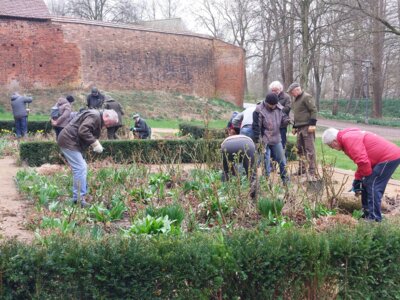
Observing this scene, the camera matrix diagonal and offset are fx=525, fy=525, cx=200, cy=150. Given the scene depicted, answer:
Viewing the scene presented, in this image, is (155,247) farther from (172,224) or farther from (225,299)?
(172,224)

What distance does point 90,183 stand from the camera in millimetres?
7719

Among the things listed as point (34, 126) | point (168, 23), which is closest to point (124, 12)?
point (168, 23)

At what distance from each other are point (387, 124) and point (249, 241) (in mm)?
26427

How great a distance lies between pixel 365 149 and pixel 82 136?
3463 millimetres

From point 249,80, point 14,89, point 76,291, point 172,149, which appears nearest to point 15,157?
point 172,149

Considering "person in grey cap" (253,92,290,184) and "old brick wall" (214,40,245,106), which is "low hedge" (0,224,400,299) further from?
"old brick wall" (214,40,245,106)

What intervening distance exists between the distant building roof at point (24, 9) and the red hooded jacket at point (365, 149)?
72.5 ft

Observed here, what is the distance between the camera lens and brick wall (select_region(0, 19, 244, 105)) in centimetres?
2464

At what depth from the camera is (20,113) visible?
591 inches

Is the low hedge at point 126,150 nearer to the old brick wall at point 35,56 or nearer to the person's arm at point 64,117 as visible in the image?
the person's arm at point 64,117

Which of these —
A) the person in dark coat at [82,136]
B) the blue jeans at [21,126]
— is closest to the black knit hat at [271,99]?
the person in dark coat at [82,136]

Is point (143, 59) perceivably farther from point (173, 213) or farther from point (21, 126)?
point (173, 213)

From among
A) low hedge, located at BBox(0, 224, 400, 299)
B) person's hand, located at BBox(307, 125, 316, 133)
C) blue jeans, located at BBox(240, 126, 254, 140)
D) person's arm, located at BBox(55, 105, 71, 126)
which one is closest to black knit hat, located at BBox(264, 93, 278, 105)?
blue jeans, located at BBox(240, 126, 254, 140)

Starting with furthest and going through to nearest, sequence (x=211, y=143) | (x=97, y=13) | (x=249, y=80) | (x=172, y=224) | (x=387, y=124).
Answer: (x=249, y=80)
(x=97, y=13)
(x=387, y=124)
(x=211, y=143)
(x=172, y=224)
